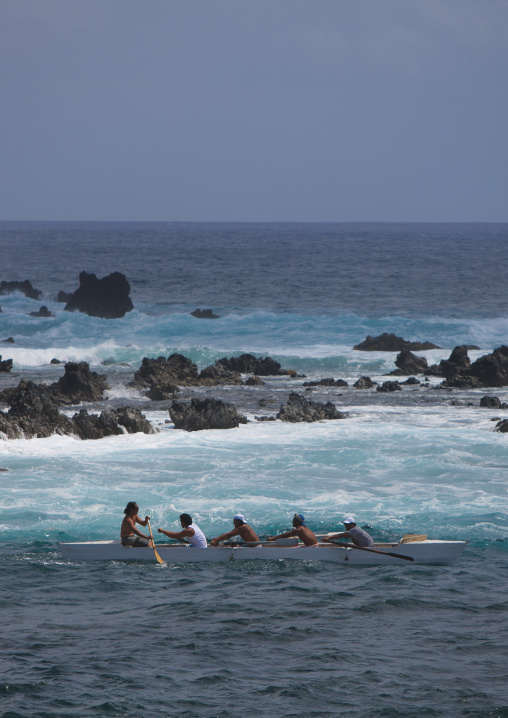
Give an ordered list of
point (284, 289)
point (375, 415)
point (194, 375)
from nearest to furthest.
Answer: point (375, 415), point (194, 375), point (284, 289)

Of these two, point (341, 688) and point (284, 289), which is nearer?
point (341, 688)

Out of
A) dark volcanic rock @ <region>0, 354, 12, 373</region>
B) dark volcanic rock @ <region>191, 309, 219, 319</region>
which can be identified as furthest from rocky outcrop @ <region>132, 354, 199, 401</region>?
dark volcanic rock @ <region>191, 309, 219, 319</region>

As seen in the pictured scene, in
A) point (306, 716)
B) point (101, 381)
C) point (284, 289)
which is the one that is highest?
point (284, 289)

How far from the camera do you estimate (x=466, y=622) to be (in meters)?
14.2

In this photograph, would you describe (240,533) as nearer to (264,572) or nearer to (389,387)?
(264,572)

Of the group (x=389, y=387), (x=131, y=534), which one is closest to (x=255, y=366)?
(x=389, y=387)

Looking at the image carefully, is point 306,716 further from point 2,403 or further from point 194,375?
point 194,375

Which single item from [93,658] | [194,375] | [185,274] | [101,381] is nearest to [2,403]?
[101,381]

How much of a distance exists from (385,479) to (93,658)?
13160mm

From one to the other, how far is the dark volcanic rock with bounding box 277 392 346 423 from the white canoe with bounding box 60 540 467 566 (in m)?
13.4

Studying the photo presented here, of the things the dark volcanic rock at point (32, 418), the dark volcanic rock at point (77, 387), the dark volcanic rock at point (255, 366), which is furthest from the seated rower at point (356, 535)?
the dark volcanic rock at point (255, 366)

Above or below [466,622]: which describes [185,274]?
above

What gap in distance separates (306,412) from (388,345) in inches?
786

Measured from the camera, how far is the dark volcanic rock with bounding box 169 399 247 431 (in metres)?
29.8
